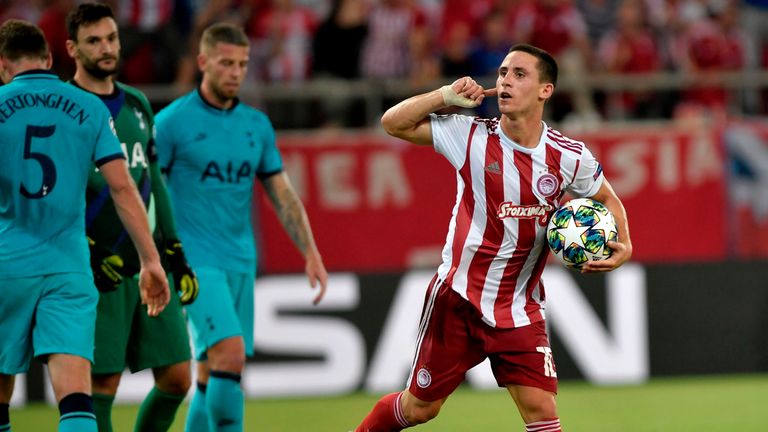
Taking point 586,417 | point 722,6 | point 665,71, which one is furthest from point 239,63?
point 722,6

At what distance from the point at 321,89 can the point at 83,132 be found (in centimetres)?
858

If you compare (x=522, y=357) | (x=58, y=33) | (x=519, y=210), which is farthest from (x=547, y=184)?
(x=58, y=33)

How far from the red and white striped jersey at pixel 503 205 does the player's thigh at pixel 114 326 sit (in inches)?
71.2

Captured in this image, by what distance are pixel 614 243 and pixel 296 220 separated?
2.35 m

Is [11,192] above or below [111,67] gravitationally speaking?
below

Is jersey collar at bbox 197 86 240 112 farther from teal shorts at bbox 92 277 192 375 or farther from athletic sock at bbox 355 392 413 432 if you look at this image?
athletic sock at bbox 355 392 413 432

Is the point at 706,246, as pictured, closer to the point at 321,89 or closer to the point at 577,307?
the point at 577,307

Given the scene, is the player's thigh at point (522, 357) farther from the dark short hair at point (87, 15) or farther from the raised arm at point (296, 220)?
the dark short hair at point (87, 15)

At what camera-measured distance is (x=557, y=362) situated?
12070 millimetres

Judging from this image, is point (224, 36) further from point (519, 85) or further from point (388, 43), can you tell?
point (388, 43)

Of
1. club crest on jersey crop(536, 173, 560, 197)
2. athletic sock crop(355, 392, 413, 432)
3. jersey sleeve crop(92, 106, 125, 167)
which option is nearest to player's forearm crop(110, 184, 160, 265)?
jersey sleeve crop(92, 106, 125, 167)

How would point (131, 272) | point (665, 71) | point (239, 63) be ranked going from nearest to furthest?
1. point (131, 272)
2. point (239, 63)
3. point (665, 71)

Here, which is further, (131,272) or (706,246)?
(706,246)

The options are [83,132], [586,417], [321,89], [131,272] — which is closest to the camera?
[83,132]
